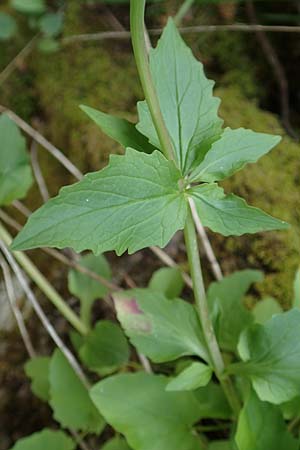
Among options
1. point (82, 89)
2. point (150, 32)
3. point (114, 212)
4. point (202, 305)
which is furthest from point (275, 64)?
point (114, 212)

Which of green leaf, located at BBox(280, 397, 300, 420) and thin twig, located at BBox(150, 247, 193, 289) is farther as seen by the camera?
thin twig, located at BBox(150, 247, 193, 289)

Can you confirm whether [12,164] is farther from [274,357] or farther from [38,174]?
[274,357]

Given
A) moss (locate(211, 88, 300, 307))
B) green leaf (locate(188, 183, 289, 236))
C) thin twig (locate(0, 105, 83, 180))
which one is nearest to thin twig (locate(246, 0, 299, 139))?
moss (locate(211, 88, 300, 307))

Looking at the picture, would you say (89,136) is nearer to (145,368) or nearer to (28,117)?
(28,117)

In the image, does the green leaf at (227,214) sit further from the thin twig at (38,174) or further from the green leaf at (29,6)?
the green leaf at (29,6)

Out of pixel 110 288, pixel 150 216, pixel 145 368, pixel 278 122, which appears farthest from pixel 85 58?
pixel 150 216

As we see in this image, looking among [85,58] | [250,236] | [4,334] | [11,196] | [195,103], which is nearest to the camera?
[195,103]

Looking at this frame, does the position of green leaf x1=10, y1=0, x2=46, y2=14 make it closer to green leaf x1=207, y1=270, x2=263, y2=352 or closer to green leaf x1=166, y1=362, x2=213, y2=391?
green leaf x1=207, y1=270, x2=263, y2=352
